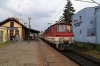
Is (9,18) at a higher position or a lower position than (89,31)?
higher

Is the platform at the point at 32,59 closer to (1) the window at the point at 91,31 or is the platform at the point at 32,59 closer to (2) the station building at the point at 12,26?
(1) the window at the point at 91,31

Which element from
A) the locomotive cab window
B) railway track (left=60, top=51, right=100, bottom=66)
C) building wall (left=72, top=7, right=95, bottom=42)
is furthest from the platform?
building wall (left=72, top=7, right=95, bottom=42)

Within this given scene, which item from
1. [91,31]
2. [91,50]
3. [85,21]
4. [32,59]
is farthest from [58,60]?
[85,21]

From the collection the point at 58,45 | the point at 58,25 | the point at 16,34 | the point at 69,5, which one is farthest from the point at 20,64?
the point at 69,5

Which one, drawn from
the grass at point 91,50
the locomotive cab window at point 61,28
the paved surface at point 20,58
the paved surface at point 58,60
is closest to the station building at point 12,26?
the grass at point 91,50

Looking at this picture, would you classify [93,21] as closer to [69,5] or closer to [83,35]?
[83,35]

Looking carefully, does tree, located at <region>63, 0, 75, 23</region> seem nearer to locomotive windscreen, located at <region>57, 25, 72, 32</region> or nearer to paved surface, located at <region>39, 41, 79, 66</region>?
locomotive windscreen, located at <region>57, 25, 72, 32</region>

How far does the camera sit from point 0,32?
3031cm

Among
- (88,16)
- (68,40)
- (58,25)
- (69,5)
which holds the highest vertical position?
(69,5)

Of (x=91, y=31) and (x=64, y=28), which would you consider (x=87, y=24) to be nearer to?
(x=91, y=31)

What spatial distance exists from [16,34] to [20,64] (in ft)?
108

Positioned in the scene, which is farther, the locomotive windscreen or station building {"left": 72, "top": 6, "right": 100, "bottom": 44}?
station building {"left": 72, "top": 6, "right": 100, "bottom": 44}

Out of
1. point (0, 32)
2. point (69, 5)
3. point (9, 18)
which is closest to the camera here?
point (0, 32)

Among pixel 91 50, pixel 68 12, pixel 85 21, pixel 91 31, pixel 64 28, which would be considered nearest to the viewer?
pixel 64 28
